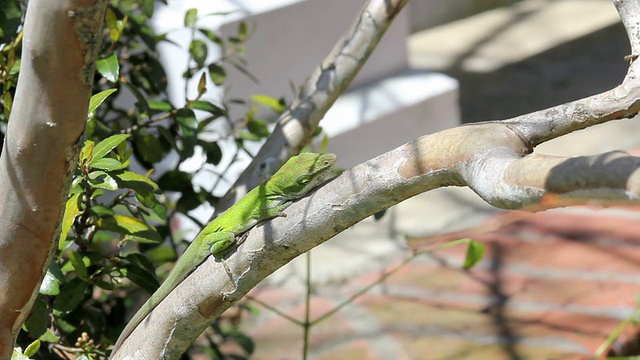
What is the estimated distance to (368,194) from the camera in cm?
127

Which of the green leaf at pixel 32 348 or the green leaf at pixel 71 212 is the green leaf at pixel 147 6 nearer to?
the green leaf at pixel 71 212

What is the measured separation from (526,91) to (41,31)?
16.3ft

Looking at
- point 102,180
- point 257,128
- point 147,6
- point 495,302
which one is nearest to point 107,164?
point 102,180

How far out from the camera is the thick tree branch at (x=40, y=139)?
1.10 metres

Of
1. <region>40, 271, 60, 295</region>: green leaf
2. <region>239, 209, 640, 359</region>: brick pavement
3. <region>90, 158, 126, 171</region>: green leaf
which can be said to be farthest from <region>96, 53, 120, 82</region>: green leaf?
<region>239, 209, 640, 359</region>: brick pavement

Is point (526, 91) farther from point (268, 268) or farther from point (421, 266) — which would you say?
point (268, 268)

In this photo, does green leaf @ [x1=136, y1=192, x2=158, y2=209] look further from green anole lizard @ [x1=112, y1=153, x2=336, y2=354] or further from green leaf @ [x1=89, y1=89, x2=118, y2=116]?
green leaf @ [x1=89, y1=89, x2=118, y2=116]

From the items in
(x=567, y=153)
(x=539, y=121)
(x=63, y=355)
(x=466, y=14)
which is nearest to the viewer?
(x=539, y=121)

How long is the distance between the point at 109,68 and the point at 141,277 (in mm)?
483

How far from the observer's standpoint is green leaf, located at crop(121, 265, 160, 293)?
1.94 metres

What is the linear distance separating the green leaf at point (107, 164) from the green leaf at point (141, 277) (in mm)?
371

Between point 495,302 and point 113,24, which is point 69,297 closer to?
point 113,24

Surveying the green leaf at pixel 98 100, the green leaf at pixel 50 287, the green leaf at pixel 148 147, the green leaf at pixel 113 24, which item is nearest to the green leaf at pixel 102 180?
the green leaf at pixel 98 100

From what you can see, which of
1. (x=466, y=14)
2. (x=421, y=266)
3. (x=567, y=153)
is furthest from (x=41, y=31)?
(x=466, y=14)
